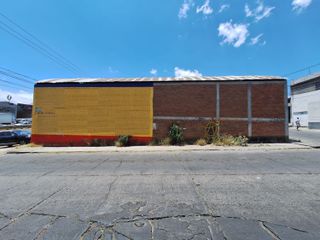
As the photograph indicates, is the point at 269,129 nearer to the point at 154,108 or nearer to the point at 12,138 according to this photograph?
the point at 154,108

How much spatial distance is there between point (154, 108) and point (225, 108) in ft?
19.4

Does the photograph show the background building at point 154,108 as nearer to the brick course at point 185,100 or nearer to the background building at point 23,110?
the brick course at point 185,100

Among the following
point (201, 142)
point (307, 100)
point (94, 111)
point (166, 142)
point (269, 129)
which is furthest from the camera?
point (307, 100)

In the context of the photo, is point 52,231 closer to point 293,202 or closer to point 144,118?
point 293,202

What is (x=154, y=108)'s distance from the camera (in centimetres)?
2034

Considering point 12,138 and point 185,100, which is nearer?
point 185,100

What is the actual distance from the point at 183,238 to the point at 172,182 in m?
3.65

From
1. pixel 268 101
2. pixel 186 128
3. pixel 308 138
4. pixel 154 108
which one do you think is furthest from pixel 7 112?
pixel 308 138

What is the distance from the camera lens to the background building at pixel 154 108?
1977cm

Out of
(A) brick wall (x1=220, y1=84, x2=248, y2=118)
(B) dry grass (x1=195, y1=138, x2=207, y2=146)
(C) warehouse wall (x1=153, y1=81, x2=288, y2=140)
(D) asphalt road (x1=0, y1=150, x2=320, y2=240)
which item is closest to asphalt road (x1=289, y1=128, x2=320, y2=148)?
(C) warehouse wall (x1=153, y1=81, x2=288, y2=140)

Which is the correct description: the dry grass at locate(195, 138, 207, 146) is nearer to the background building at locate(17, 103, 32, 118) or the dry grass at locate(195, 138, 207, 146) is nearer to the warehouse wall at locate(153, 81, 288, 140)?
the warehouse wall at locate(153, 81, 288, 140)

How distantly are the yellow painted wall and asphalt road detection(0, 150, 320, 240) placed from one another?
10966mm

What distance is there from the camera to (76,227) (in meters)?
4.40

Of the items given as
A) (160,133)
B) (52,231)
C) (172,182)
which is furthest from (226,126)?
(52,231)
